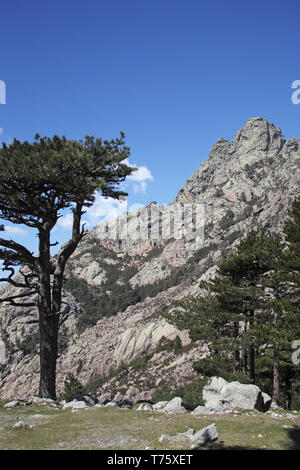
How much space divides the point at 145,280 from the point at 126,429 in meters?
123

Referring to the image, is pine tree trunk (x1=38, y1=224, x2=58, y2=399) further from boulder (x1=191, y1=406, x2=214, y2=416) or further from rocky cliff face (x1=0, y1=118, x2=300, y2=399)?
rocky cliff face (x1=0, y1=118, x2=300, y2=399)

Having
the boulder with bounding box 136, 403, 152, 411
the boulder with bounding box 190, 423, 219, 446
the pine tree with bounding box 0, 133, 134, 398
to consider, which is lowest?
the boulder with bounding box 136, 403, 152, 411

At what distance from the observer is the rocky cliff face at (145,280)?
77.3 metres

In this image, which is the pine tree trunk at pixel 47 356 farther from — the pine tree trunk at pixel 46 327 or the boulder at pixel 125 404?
the boulder at pixel 125 404

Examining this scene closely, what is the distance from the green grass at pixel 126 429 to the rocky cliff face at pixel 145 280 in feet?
161

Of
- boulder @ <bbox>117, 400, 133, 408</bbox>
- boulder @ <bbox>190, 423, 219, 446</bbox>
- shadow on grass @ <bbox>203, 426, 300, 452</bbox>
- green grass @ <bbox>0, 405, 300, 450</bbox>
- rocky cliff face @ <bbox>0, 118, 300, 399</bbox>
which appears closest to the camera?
shadow on grass @ <bbox>203, 426, 300, 452</bbox>

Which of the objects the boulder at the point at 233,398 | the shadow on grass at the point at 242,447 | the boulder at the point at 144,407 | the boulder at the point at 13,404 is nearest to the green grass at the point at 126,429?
the shadow on grass at the point at 242,447

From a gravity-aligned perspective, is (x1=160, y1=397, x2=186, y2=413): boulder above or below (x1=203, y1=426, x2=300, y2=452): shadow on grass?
below

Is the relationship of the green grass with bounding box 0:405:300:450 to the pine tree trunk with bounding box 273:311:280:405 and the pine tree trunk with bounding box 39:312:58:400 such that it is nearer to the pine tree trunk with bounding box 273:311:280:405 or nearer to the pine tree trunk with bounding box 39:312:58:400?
the pine tree trunk with bounding box 39:312:58:400

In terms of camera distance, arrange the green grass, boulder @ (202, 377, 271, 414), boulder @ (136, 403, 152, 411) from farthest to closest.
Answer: boulder @ (136, 403, 152, 411) → boulder @ (202, 377, 271, 414) → the green grass

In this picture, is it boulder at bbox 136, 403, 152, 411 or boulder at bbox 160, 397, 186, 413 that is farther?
boulder at bbox 136, 403, 152, 411

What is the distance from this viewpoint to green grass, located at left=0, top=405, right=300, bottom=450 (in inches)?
323

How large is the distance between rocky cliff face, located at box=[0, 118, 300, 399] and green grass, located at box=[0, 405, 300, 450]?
49183mm

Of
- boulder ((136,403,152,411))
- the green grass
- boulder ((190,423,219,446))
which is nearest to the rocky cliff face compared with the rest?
boulder ((136,403,152,411))
